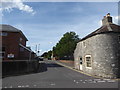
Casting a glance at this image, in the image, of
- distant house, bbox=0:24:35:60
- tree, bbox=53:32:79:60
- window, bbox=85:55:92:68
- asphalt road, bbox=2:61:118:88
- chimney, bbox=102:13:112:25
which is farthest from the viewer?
tree, bbox=53:32:79:60

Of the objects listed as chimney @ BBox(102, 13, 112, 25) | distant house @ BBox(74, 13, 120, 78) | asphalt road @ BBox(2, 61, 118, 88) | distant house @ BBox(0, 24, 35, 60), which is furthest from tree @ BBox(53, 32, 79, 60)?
asphalt road @ BBox(2, 61, 118, 88)

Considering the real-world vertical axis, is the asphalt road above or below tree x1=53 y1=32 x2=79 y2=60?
below

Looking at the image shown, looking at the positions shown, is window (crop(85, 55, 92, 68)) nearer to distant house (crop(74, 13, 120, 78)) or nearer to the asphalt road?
distant house (crop(74, 13, 120, 78))

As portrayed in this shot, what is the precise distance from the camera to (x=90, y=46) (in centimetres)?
2134

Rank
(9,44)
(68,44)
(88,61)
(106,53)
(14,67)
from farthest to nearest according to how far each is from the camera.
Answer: (68,44), (9,44), (88,61), (14,67), (106,53)

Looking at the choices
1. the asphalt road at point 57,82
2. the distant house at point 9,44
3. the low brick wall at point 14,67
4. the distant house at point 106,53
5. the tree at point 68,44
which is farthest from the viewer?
the tree at point 68,44

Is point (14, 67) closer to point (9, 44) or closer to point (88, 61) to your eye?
point (9, 44)

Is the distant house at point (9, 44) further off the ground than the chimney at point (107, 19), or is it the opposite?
the chimney at point (107, 19)

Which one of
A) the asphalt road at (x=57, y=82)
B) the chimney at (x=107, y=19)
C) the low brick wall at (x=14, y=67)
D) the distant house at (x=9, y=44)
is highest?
the chimney at (x=107, y=19)

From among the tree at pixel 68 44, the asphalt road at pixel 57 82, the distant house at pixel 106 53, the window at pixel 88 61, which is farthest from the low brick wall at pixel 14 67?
the tree at pixel 68 44

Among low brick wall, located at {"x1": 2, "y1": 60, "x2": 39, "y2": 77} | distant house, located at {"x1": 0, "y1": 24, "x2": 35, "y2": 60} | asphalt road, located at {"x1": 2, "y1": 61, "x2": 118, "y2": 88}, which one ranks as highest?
distant house, located at {"x1": 0, "y1": 24, "x2": 35, "y2": 60}

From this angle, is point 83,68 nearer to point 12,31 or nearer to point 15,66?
point 15,66

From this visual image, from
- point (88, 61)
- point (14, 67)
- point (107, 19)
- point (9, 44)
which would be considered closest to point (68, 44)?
point (9, 44)

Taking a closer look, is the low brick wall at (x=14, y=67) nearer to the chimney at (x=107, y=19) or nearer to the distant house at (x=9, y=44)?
the distant house at (x=9, y=44)
